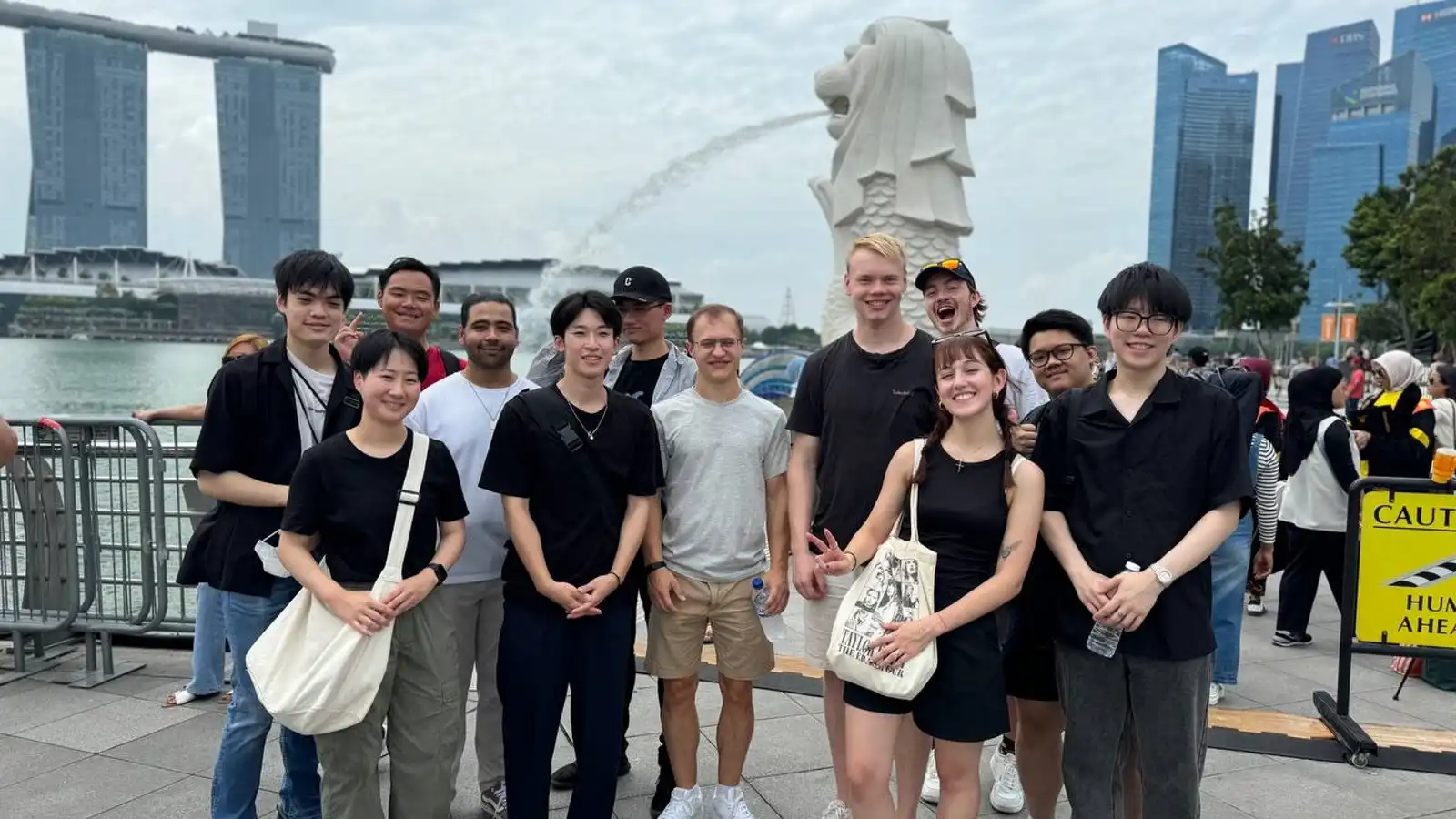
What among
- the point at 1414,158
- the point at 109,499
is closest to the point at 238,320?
the point at 109,499

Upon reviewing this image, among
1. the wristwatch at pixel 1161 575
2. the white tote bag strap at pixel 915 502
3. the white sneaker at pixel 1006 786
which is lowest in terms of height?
the white sneaker at pixel 1006 786

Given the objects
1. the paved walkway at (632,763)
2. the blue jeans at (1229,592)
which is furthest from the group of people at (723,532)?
the blue jeans at (1229,592)

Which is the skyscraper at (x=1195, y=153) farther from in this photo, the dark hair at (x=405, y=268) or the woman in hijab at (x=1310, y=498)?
the dark hair at (x=405, y=268)

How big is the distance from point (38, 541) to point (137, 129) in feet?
430

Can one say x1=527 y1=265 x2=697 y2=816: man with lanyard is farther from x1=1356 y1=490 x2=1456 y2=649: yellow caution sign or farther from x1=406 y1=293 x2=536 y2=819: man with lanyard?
x1=1356 y1=490 x2=1456 y2=649: yellow caution sign

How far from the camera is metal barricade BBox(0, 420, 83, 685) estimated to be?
4.27m

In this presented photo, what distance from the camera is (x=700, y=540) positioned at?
9.59 feet

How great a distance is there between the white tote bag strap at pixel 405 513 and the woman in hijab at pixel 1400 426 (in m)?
5.68

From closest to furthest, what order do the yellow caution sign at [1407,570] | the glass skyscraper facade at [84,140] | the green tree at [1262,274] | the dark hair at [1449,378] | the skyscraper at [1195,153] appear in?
1. the yellow caution sign at [1407,570]
2. the dark hair at [1449,378]
3. the green tree at [1262,274]
4. the skyscraper at [1195,153]
5. the glass skyscraper facade at [84,140]

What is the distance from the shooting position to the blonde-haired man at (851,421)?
2738 millimetres

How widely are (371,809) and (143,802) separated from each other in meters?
1.27

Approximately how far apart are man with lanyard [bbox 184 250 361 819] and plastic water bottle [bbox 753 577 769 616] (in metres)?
1.37

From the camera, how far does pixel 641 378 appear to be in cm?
342

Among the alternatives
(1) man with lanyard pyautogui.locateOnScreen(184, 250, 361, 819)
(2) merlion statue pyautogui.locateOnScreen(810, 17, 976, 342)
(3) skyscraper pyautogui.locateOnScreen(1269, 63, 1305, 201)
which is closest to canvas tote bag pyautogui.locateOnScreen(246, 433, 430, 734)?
(1) man with lanyard pyautogui.locateOnScreen(184, 250, 361, 819)
